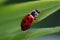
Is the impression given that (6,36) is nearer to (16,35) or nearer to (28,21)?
(16,35)

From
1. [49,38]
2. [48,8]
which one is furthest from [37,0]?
[49,38]

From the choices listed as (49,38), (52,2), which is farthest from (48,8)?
(49,38)

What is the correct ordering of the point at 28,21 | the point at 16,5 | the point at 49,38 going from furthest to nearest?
the point at 49,38, the point at 28,21, the point at 16,5

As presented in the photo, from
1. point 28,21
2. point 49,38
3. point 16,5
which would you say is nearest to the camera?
point 16,5

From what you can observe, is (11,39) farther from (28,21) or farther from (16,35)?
(28,21)

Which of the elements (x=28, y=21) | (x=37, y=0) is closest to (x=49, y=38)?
(x=28, y=21)

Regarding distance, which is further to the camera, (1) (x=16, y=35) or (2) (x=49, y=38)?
(2) (x=49, y=38)

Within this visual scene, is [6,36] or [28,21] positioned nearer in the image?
[6,36]

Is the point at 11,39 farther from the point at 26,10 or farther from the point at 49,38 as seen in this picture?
the point at 49,38
